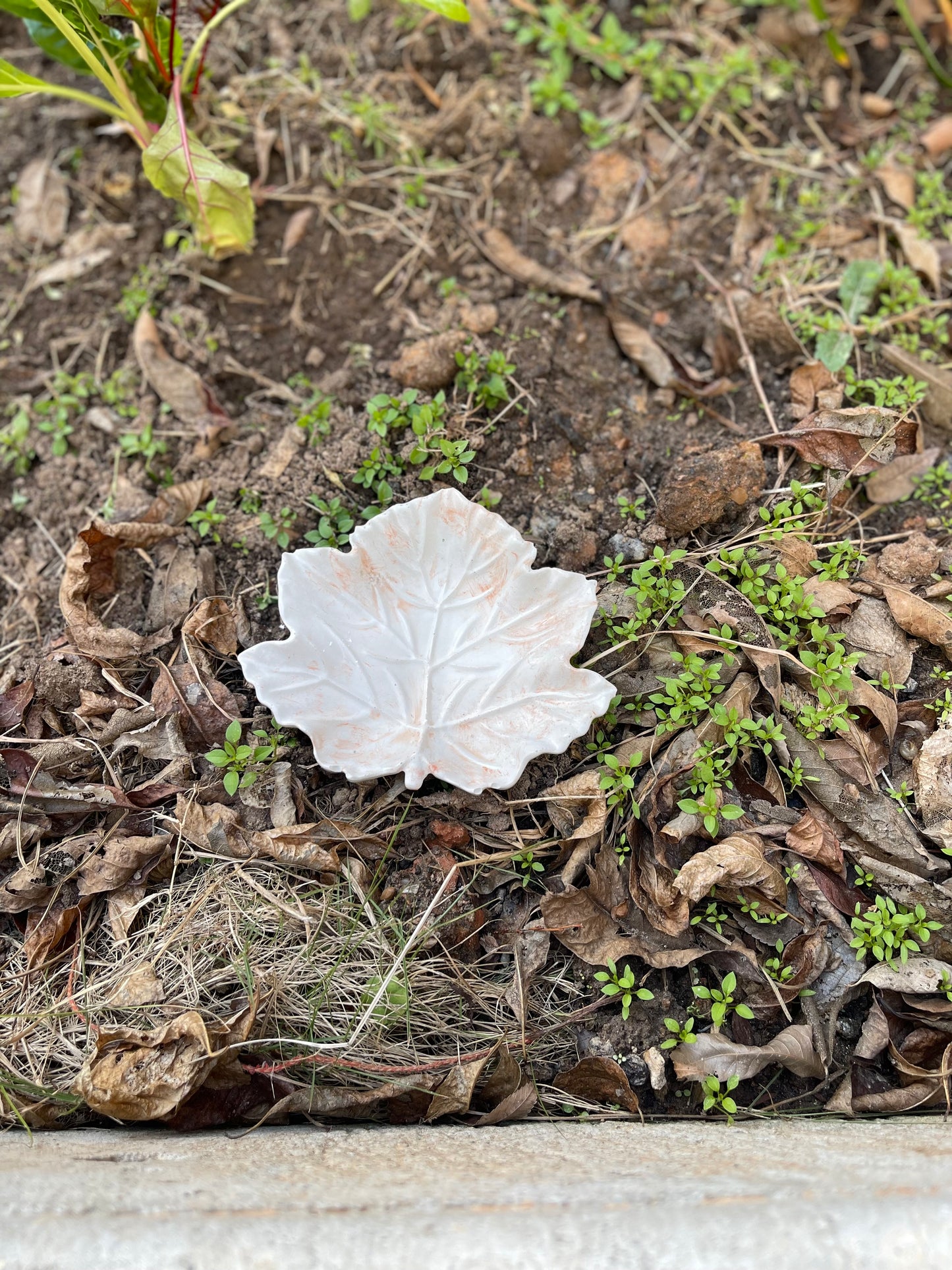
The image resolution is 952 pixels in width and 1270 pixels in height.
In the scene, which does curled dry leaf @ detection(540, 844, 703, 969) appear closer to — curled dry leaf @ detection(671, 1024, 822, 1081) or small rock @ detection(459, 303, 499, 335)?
curled dry leaf @ detection(671, 1024, 822, 1081)

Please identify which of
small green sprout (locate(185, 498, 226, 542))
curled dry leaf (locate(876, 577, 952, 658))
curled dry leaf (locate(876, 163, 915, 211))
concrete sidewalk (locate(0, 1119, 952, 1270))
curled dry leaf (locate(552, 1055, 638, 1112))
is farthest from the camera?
curled dry leaf (locate(876, 163, 915, 211))

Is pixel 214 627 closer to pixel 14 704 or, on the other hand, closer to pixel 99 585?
pixel 99 585

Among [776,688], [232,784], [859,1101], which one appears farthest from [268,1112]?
[776,688]

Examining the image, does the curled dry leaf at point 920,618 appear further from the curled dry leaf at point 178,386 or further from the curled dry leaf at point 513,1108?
the curled dry leaf at point 178,386

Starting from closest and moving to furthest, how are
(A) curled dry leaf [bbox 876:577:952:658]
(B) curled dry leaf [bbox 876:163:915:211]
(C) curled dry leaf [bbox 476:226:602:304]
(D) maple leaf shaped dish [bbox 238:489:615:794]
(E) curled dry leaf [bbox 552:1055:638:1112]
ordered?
1. (E) curled dry leaf [bbox 552:1055:638:1112]
2. (D) maple leaf shaped dish [bbox 238:489:615:794]
3. (A) curled dry leaf [bbox 876:577:952:658]
4. (C) curled dry leaf [bbox 476:226:602:304]
5. (B) curled dry leaf [bbox 876:163:915:211]

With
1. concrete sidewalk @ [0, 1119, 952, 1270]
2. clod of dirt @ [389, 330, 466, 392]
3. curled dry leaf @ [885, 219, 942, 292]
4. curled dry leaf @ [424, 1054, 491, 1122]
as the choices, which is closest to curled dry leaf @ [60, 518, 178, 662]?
clod of dirt @ [389, 330, 466, 392]

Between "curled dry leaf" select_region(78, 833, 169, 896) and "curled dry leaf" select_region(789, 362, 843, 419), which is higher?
"curled dry leaf" select_region(789, 362, 843, 419)

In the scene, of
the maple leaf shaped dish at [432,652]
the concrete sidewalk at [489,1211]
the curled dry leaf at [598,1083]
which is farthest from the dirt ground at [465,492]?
the concrete sidewalk at [489,1211]

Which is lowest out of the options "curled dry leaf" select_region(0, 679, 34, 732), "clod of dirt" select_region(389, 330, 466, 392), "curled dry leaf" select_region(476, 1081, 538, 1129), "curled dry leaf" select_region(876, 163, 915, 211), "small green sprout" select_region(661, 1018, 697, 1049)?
"curled dry leaf" select_region(476, 1081, 538, 1129)
